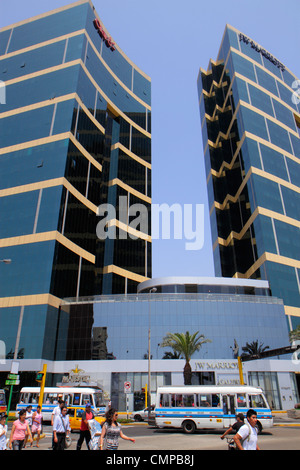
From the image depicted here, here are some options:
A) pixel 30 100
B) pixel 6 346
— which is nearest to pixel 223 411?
pixel 6 346

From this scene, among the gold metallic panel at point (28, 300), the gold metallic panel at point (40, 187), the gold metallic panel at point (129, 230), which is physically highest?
the gold metallic panel at point (129, 230)

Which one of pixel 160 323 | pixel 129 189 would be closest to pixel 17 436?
pixel 160 323

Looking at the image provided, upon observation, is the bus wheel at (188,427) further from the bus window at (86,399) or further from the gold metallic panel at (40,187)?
the gold metallic panel at (40,187)

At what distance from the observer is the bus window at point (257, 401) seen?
72.3 feet

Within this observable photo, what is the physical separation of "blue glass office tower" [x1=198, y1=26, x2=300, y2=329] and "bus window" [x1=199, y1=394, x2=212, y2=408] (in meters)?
39.9

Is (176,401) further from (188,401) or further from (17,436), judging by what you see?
(17,436)

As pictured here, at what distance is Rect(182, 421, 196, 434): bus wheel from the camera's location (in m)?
21.2

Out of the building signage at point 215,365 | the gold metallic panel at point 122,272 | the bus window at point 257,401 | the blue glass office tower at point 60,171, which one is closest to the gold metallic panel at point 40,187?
the blue glass office tower at point 60,171

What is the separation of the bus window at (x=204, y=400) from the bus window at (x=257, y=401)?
292 cm

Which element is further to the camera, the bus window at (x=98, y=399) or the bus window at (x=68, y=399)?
the bus window at (x=98, y=399)

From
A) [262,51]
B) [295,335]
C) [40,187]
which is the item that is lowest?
[295,335]

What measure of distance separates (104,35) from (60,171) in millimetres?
48708

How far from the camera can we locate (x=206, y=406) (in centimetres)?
2167
